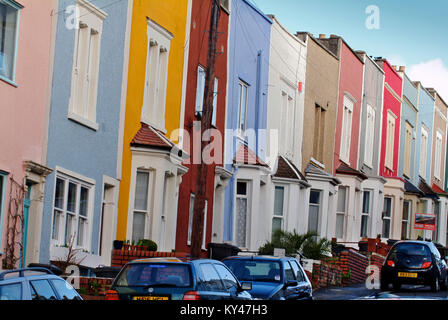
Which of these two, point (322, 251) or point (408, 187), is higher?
point (408, 187)

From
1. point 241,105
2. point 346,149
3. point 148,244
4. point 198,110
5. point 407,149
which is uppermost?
point 407,149

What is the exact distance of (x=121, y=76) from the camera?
25.1 meters

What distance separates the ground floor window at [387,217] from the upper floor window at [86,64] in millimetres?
27935

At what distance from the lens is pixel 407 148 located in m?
54.8

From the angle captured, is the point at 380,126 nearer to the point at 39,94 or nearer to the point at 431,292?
the point at 431,292

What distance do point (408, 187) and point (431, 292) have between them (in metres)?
24.1

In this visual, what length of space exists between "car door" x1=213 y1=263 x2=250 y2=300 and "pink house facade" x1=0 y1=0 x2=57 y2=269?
539 cm

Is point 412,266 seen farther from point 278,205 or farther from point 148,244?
point 278,205

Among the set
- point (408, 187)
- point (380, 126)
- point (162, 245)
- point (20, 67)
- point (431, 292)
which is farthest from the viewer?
point (408, 187)

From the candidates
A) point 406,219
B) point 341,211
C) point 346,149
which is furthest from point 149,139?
point 406,219

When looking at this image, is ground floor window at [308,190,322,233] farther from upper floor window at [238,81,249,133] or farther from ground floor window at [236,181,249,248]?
upper floor window at [238,81,249,133]

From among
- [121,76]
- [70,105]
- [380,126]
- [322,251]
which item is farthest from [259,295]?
[380,126]

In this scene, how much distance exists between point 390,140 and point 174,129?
24974 mm

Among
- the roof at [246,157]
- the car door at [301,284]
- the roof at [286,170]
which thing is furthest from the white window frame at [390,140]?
the car door at [301,284]
